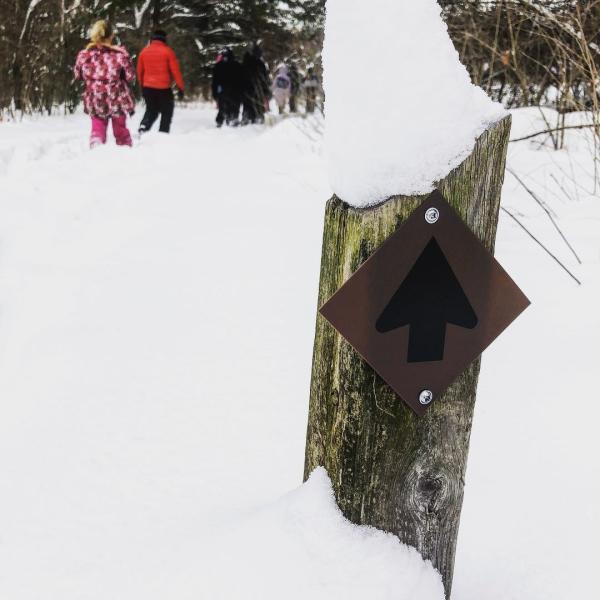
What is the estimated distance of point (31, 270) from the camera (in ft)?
10.3

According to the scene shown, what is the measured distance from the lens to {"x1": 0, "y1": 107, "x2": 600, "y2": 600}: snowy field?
1.17m

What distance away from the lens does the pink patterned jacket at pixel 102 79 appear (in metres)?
7.07

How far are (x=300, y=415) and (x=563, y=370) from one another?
2.85 feet

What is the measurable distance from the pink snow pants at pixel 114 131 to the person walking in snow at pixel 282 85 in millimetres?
6420

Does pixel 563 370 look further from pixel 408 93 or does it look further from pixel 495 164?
pixel 408 93

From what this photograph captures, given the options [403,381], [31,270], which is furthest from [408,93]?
[31,270]

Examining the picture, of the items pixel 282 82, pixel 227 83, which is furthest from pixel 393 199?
pixel 282 82

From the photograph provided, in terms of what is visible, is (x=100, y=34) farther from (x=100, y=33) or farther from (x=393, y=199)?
(x=393, y=199)

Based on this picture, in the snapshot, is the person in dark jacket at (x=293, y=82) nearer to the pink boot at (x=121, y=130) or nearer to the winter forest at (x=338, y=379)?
the pink boot at (x=121, y=130)

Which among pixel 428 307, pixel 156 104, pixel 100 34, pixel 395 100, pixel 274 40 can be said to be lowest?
pixel 156 104

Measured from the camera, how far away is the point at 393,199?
0.90 meters

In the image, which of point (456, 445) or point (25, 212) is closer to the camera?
point (456, 445)

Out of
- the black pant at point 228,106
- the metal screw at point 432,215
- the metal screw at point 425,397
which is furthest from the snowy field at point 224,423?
the black pant at point 228,106

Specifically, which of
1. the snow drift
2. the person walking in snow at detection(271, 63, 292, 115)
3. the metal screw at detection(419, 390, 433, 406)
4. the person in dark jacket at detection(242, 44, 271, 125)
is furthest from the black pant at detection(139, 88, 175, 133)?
the metal screw at detection(419, 390, 433, 406)
